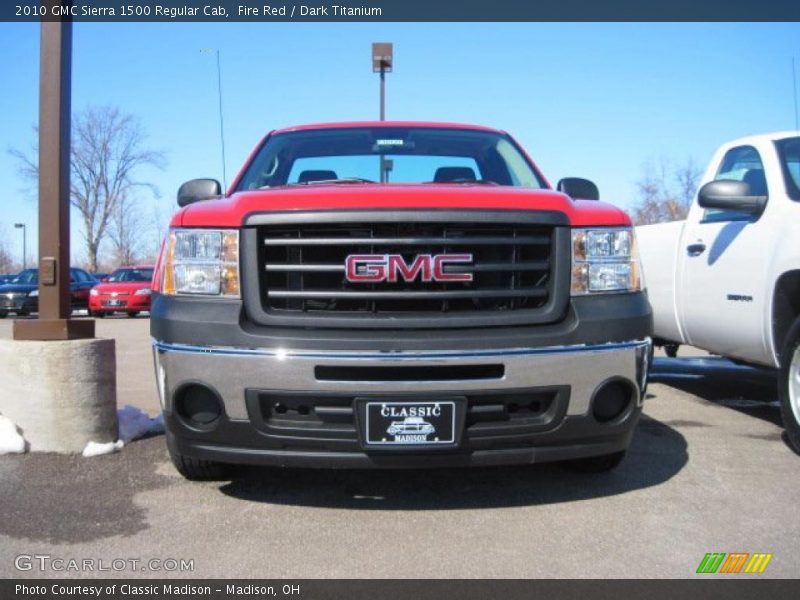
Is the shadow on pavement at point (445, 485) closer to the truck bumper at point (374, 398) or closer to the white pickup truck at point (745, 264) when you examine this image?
the truck bumper at point (374, 398)

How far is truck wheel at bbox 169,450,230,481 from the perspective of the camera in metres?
3.50

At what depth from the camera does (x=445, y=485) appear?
12.0ft

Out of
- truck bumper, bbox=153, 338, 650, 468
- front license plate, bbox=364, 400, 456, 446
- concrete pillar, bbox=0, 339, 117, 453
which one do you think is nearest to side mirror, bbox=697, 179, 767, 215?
truck bumper, bbox=153, 338, 650, 468

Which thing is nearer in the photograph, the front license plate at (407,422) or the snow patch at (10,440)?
the front license plate at (407,422)

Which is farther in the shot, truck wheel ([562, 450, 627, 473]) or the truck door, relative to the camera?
the truck door

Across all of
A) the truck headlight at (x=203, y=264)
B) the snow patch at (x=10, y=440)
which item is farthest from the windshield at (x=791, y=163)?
the snow patch at (x=10, y=440)

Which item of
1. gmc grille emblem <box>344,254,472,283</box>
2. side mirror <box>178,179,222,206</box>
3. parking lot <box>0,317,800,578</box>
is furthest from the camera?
side mirror <box>178,179,222,206</box>

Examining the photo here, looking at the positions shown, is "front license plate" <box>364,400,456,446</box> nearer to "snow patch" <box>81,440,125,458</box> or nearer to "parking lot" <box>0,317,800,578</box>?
"parking lot" <box>0,317,800,578</box>

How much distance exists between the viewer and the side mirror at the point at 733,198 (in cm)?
456

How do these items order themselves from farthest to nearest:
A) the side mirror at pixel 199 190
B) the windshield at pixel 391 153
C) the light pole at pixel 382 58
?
the light pole at pixel 382 58 < the windshield at pixel 391 153 < the side mirror at pixel 199 190

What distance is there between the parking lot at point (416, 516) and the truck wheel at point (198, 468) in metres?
0.06

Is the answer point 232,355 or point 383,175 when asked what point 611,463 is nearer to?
point 232,355

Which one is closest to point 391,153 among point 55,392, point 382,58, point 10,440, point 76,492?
point 55,392

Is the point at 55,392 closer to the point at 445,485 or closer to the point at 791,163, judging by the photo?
the point at 445,485
